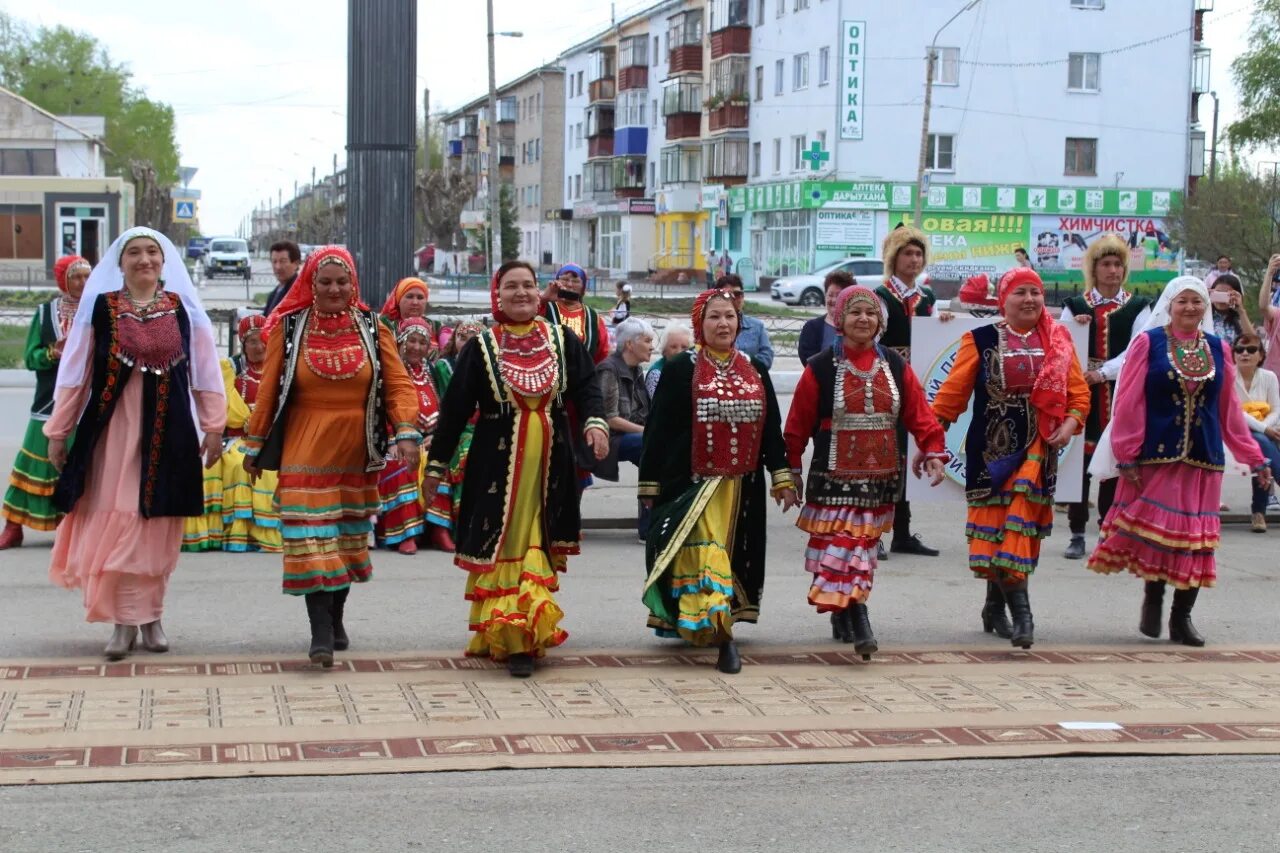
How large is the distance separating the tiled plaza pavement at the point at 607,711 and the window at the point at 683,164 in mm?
63848

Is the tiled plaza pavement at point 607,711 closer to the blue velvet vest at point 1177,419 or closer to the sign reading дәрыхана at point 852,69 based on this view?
the blue velvet vest at point 1177,419

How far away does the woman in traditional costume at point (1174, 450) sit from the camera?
8.04 m

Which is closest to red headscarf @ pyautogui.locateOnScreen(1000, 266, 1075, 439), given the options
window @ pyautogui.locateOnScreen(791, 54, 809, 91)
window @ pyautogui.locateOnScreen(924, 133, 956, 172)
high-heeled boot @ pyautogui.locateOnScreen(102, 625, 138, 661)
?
high-heeled boot @ pyautogui.locateOnScreen(102, 625, 138, 661)

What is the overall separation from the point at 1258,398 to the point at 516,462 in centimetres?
739

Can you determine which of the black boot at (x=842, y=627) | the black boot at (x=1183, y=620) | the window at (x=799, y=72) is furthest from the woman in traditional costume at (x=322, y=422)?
the window at (x=799, y=72)

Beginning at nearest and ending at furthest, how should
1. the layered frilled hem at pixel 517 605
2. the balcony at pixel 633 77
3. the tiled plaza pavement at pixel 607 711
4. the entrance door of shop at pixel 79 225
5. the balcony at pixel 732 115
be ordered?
1. the tiled plaza pavement at pixel 607 711
2. the layered frilled hem at pixel 517 605
3. the entrance door of shop at pixel 79 225
4. the balcony at pixel 732 115
5. the balcony at pixel 633 77

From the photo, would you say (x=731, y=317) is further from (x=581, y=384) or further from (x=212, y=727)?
(x=212, y=727)

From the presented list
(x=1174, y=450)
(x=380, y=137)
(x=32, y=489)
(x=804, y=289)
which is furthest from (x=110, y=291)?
(x=804, y=289)

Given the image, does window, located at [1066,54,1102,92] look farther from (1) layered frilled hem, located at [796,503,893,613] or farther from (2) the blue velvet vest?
(1) layered frilled hem, located at [796,503,893,613]

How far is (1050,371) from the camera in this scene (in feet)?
26.1

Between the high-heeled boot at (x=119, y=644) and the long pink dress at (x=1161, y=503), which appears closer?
the high-heeled boot at (x=119, y=644)

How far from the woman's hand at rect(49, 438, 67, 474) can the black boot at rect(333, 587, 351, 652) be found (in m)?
1.31

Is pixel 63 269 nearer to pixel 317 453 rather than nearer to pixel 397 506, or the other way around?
pixel 397 506

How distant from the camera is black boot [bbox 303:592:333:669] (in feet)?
23.6
